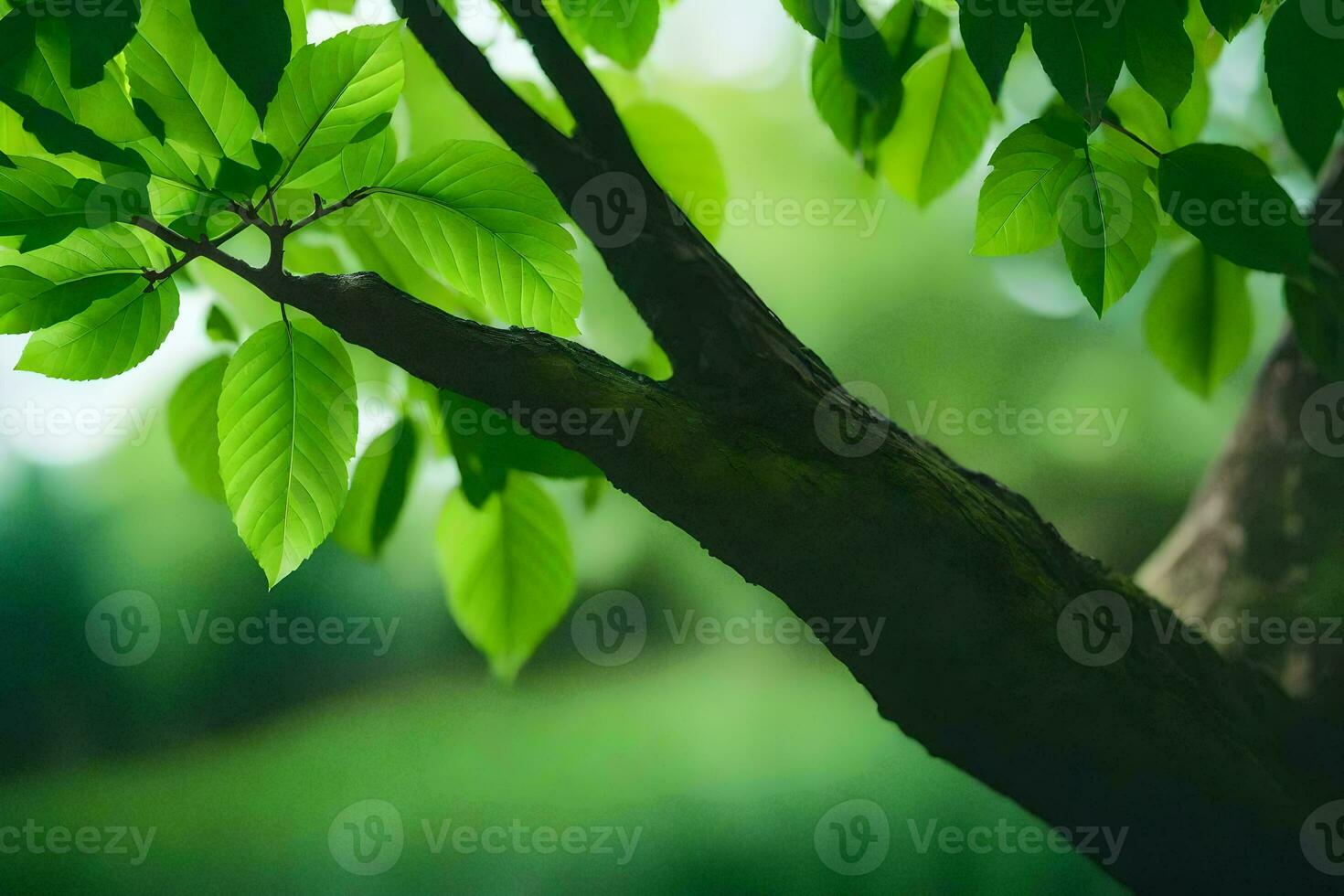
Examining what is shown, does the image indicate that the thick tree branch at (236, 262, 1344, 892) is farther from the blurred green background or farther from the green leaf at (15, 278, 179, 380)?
the blurred green background

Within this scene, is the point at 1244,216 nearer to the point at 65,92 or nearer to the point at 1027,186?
the point at 1027,186

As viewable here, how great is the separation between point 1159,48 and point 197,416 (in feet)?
1.46

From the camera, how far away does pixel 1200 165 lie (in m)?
0.33

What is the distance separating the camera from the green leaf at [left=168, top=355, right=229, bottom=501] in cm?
43

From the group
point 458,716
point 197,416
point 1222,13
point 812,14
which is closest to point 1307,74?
point 1222,13

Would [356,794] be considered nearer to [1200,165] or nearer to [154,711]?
[154,711]

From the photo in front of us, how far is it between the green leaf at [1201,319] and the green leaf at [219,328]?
567 millimetres

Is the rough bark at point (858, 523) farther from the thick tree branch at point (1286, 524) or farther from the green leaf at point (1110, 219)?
the thick tree branch at point (1286, 524)

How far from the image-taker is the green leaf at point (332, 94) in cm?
28

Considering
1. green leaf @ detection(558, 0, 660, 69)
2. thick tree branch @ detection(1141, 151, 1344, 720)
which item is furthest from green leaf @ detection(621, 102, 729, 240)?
thick tree branch @ detection(1141, 151, 1344, 720)

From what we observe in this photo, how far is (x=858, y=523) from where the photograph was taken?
13.5 inches

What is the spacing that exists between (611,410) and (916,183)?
26cm

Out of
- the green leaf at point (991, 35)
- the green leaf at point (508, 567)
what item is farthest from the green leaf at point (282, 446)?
the green leaf at point (991, 35)

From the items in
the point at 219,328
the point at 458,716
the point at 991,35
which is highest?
the point at 991,35
